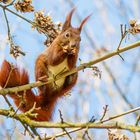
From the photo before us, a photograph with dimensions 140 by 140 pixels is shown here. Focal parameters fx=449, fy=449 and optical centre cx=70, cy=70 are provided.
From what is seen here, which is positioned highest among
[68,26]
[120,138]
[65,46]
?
[68,26]

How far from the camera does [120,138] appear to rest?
63.2 inches

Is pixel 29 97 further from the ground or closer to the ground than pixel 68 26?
closer to the ground

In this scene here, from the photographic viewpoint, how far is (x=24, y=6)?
1860mm

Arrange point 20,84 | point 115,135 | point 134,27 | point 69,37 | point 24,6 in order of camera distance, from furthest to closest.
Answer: point 69,37 < point 20,84 < point 24,6 < point 134,27 < point 115,135

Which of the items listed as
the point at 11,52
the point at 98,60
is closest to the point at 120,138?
the point at 98,60

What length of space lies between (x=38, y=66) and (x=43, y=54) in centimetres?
8

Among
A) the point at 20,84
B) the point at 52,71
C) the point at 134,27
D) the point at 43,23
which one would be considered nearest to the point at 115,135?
the point at 134,27

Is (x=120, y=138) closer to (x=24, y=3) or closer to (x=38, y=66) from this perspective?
(x=24, y=3)

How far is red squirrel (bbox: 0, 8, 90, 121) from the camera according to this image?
2.27 m

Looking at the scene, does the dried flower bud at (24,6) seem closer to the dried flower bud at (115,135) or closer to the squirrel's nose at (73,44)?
the squirrel's nose at (73,44)

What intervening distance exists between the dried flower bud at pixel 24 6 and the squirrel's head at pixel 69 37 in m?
0.40

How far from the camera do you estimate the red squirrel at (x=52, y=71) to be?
7.46 ft

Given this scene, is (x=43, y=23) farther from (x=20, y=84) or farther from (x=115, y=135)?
(x=115, y=135)

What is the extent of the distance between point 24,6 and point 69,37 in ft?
2.00
